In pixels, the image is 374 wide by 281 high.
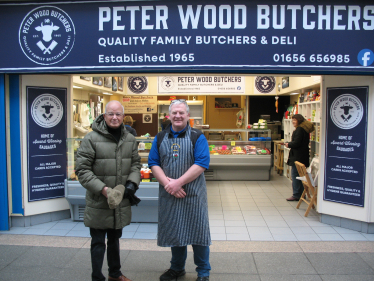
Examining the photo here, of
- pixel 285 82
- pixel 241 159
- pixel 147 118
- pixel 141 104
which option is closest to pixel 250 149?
pixel 241 159

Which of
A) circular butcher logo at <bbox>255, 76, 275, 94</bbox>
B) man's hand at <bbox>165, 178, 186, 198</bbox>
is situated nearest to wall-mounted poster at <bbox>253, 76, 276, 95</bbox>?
circular butcher logo at <bbox>255, 76, 275, 94</bbox>

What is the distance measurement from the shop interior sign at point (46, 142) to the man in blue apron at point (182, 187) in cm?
238

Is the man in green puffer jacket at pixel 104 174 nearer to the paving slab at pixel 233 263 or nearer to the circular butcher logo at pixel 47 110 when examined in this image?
the paving slab at pixel 233 263

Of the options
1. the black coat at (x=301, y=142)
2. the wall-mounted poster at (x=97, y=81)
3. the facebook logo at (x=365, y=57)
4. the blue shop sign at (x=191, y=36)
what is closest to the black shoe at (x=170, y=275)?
the blue shop sign at (x=191, y=36)

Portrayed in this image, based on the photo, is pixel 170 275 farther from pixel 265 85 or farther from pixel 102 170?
pixel 265 85

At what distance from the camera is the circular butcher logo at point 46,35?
4.16m

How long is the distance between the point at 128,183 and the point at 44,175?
7.66 feet

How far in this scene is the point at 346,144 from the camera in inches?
175

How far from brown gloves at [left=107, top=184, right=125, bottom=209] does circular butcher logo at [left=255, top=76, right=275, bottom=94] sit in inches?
269

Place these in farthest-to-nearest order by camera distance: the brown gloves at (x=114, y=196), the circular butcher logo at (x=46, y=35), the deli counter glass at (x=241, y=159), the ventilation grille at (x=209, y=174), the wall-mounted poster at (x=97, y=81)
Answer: the ventilation grille at (x=209, y=174) < the deli counter glass at (x=241, y=159) < the wall-mounted poster at (x=97, y=81) < the circular butcher logo at (x=46, y=35) < the brown gloves at (x=114, y=196)

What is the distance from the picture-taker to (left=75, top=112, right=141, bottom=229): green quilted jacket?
9.18ft

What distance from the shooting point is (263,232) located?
14.6ft

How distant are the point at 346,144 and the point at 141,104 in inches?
305

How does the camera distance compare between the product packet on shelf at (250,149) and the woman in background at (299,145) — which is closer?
the woman in background at (299,145)
